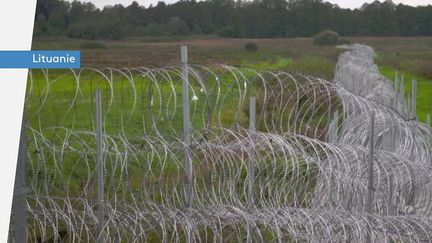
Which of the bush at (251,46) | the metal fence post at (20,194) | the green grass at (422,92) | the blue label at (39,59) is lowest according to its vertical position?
the green grass at (422,92)

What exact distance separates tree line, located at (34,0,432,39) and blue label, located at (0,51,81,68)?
178 centimetres

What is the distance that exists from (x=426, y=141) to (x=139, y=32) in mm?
6033

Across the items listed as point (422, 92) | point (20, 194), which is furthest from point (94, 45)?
point (422, 92)

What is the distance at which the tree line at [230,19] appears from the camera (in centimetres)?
841

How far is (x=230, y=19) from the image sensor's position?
1407cm

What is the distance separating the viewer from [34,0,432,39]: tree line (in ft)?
27.6

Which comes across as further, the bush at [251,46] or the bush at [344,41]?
the bush at [344,41]

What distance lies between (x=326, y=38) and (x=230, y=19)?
15.6 m

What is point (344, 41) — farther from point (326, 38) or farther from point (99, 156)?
point (99, 156)

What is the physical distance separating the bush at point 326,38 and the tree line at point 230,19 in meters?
0.84

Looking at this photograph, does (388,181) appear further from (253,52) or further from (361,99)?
(253,52)

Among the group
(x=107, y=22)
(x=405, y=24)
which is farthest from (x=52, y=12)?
(x=405, y=24)

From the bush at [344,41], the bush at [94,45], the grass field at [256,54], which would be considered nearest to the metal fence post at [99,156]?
the grass field at [256,54]

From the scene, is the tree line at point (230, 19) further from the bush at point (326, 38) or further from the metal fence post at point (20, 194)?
the metal fence post at point (20, 194)
